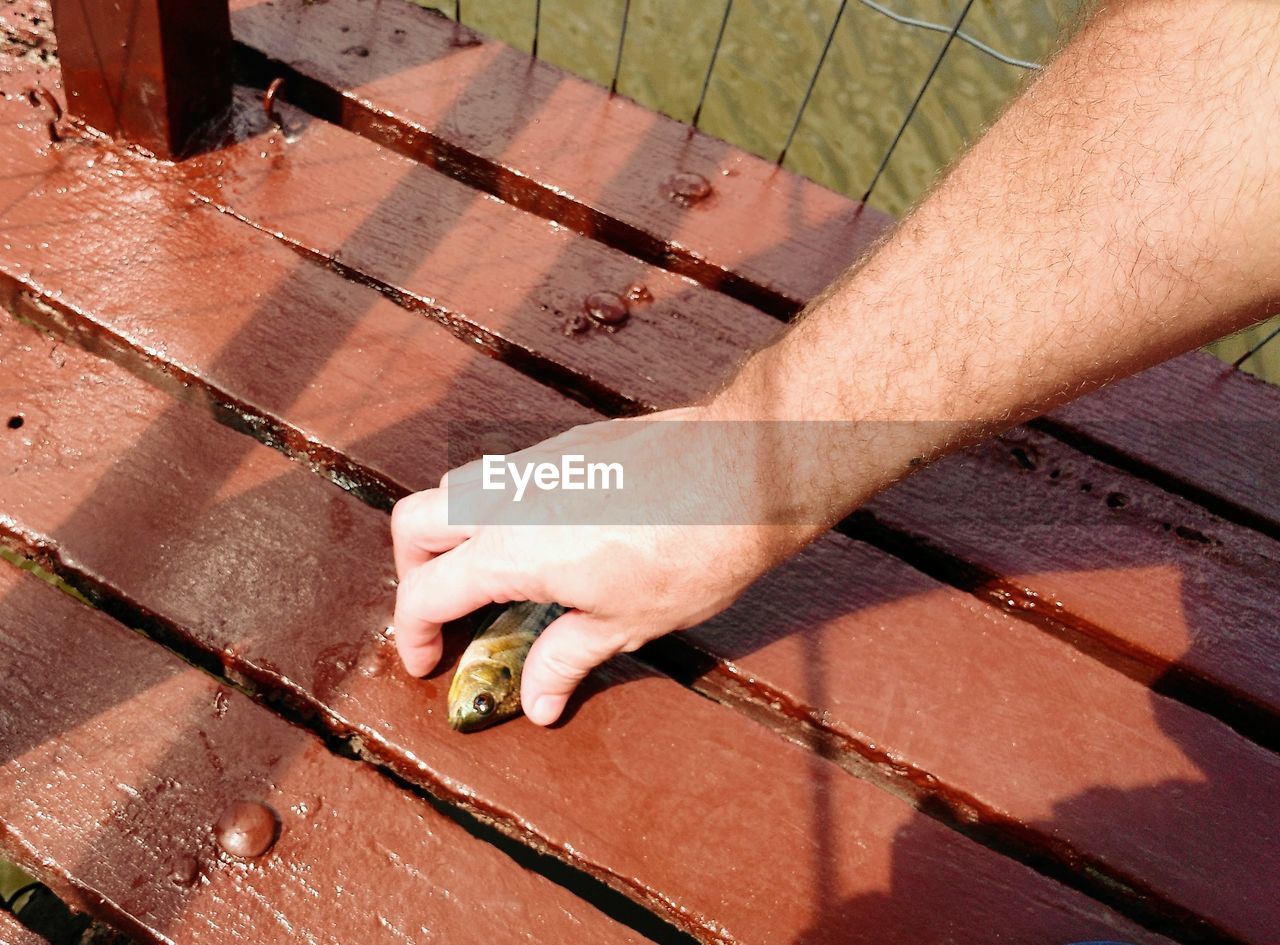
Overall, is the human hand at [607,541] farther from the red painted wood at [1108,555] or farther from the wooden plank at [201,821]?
the red painted wood at [1108,555]

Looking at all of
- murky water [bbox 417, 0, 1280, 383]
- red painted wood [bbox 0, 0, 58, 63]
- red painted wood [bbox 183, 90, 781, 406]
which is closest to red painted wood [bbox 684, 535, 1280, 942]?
red painted wood [bbox 183, 90, 781, 406]

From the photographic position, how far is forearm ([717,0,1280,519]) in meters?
0.95

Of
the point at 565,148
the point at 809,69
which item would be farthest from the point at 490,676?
the point at 809,69

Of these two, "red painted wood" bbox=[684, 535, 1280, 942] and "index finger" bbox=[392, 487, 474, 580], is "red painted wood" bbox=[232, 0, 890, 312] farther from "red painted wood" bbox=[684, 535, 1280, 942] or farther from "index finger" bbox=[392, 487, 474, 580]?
"index finger" bbox=[392, 487, 474, 580]

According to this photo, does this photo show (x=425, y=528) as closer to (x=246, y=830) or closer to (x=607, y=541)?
(x=607, y=541)

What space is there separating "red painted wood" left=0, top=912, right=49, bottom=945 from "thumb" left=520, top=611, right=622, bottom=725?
0.89 meters

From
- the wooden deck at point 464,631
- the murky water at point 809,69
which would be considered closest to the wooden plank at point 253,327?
the wooden deck at point 464,631

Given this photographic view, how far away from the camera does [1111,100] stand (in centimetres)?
103

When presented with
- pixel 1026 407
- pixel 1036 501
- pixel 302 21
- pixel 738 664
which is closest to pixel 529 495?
pixel 738 664

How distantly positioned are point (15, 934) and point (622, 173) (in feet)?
7.03

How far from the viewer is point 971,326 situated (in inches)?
46.2

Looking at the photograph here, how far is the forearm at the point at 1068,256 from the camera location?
95cm

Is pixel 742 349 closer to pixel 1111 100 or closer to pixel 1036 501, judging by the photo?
pixel 1036 501

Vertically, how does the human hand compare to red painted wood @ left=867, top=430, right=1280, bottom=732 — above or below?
above
